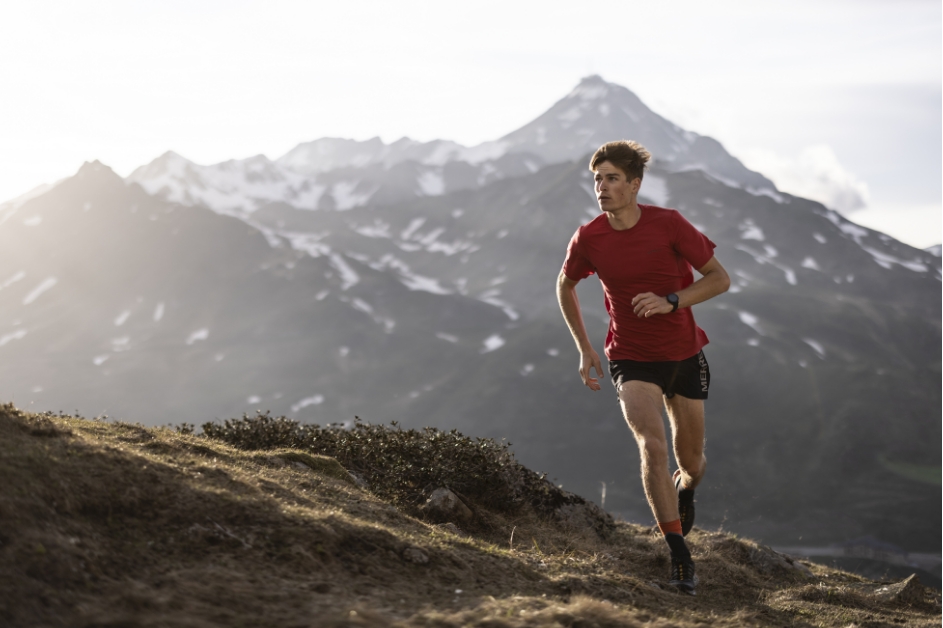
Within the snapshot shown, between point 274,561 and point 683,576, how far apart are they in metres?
3.08

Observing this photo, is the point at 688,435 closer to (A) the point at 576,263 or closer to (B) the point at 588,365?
(B) the point at 588,365

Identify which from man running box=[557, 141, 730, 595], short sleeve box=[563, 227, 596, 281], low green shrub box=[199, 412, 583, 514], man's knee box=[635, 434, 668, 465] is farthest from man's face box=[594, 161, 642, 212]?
low green shrub box=[199, 412, 583, 514]

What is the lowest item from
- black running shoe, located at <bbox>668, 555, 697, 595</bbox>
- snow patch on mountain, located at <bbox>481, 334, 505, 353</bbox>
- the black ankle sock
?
black running shoe, located at <bbox>668, 555, 697, 595</bbox>

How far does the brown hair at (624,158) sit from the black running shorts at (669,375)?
1.46 m

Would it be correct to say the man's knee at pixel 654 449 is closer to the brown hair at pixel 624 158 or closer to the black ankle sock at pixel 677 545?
the black ankle sock at pixel 677 545

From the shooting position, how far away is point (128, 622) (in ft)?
10.5

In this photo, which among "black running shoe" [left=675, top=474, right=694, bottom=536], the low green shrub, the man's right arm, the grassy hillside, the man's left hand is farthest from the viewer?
the low green shrub

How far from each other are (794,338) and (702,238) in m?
184

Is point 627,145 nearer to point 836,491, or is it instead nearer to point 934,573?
point 934,573

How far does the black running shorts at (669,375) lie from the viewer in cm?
589

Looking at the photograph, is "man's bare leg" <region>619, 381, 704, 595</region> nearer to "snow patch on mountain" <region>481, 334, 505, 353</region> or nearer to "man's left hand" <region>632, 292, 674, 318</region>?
"man's left hand" <region>632, 292, 674, 318</region>

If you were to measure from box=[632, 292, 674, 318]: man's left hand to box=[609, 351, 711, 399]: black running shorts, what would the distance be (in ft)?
1.72

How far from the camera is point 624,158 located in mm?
5891

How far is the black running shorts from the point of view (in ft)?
19.3
